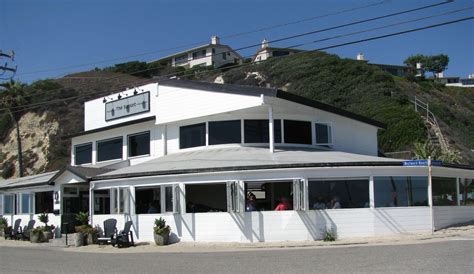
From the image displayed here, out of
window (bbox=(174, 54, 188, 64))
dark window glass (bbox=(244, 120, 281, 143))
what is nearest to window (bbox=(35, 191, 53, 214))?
dark window glass (bbox=(244, 120, 281, 143))

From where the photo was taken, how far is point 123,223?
23.0 meters

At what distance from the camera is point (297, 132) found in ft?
82.3

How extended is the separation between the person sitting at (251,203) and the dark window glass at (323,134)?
19.4ft

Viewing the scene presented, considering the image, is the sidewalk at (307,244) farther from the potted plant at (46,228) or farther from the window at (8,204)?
the window at (8,204)

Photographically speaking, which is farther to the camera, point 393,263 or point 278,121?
point 278,121

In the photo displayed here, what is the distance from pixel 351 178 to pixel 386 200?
1691 mm

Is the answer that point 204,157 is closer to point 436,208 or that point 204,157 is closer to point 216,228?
point 216,228

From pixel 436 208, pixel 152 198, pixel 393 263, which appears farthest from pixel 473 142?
pixel 393 263

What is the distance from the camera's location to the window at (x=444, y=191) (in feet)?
72.0

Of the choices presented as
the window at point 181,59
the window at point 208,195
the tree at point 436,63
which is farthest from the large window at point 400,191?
the tree at point 436,63

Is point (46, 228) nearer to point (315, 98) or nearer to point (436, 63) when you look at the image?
point (315, 98)

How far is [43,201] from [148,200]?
9.23m

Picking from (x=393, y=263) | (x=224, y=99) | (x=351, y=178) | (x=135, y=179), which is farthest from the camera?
(x=224, y=99)

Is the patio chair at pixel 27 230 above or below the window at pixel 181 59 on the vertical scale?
below
